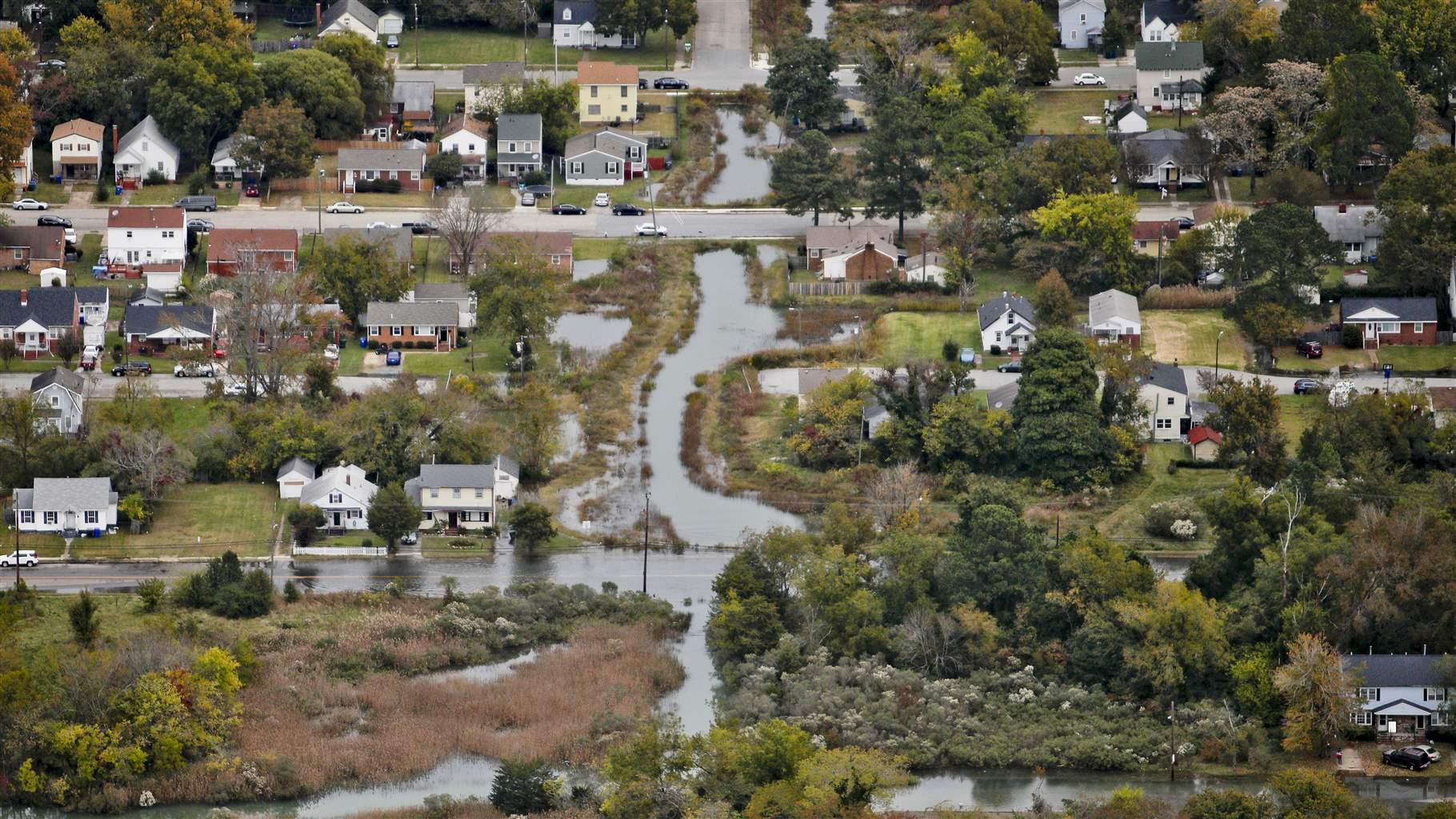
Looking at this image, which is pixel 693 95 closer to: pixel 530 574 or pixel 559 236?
pixel 559 236

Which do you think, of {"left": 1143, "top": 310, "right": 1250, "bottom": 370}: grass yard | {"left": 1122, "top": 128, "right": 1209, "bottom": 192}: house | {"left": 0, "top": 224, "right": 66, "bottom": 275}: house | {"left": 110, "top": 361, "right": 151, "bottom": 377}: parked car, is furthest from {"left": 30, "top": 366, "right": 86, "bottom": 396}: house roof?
{"left": 1122, "top": 128, "right": 1209, "bottom": 192}: house

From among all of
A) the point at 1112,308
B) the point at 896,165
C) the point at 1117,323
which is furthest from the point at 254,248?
the point at 1117,323

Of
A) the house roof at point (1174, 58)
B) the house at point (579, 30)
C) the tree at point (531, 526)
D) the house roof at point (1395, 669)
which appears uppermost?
the house at point (579, 30)

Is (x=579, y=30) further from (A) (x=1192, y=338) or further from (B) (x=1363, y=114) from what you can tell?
(A) (x=1192, y=338)

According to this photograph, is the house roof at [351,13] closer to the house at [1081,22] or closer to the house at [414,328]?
the house at [1081,22]

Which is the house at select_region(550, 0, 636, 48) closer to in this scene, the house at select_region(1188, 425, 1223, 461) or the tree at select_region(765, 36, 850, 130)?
the tree at select_region(765, 36, 850, 130)

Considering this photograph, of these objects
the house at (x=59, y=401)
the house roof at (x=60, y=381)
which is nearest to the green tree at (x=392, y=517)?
the house at (x=59, y=401)
